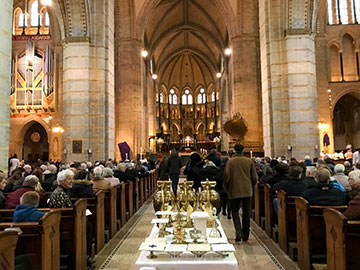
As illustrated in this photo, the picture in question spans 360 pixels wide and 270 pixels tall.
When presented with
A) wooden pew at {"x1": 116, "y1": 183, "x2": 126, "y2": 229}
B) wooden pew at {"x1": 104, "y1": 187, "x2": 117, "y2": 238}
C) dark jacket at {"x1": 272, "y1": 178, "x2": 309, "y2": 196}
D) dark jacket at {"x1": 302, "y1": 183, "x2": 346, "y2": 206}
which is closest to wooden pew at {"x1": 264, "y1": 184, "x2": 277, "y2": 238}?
dark jacket at {"x1": 272, "y1": 178, "x2": 309, "y2": 196}

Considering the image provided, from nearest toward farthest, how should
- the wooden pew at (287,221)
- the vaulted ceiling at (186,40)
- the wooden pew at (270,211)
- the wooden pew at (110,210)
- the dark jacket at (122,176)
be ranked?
the wooden pew at (287,221), the wooden pew at (270,211), the wooden pew at (110,210), the dark jacket at (122,176), the vaulted ceiling at (186,40)

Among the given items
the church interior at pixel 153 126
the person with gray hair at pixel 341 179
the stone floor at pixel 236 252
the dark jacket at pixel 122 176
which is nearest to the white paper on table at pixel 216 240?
the church interior at pixel 153 126

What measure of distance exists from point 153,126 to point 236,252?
32.3 m

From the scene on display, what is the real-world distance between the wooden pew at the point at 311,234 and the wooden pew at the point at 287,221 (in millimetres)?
604

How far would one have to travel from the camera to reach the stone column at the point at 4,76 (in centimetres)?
681

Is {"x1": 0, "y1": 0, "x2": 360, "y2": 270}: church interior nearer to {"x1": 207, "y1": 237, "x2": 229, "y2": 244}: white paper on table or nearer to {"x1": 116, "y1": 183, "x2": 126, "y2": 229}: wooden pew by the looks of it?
{"x1": 116, "y1": 183, "x2": 126, "y2": 229}: wooden pew

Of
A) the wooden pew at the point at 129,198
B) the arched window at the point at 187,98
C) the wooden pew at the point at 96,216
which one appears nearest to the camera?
the wooden pew at the point at 96,216

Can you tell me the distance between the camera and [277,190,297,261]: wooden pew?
518 cm

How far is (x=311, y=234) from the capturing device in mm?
4348

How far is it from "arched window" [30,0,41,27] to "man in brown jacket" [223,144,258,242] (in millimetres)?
21707

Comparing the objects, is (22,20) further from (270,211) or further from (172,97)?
(172,97)

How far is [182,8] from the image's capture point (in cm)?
3072

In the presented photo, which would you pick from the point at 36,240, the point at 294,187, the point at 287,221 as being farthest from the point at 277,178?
the point at 36,240

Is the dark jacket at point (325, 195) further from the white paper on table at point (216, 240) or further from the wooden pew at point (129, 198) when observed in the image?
the wooden pew at point (129, 198)
